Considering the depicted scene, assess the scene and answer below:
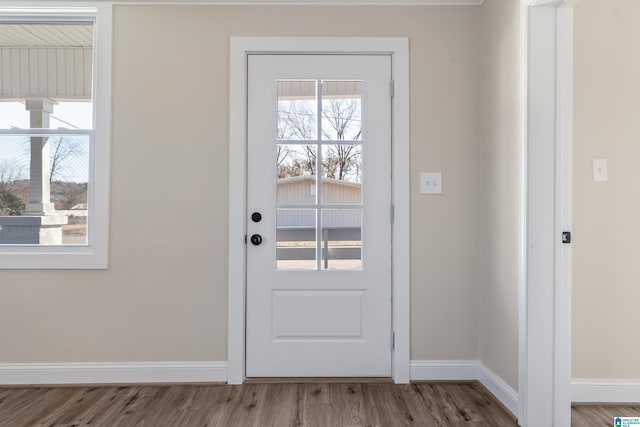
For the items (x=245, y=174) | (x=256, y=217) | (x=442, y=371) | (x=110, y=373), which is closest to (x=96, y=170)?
(x=245, y=174)

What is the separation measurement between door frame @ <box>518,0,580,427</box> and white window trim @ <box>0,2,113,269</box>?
7.50 feet

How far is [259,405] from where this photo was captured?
7.01 ft

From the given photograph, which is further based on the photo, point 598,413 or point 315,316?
point 315,316

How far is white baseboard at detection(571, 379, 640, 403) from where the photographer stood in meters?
2.19

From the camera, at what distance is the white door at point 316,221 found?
8.02 feet

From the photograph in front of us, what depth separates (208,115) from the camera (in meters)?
2.43

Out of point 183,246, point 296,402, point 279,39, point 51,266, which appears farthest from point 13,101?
point 296,402

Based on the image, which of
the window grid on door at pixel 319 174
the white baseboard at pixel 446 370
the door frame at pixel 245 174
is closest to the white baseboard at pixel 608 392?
the white baseboard at pixel 446 370

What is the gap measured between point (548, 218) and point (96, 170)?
244cm

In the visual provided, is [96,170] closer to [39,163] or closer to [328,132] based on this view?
[39,163]

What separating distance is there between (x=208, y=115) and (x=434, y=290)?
1.71 metres

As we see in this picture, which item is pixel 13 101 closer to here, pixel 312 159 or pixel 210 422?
pixel 312 159

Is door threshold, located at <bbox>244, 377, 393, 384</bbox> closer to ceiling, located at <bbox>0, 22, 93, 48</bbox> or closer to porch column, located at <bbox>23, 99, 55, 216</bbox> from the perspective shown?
porch column, located at <bbox>23, 99, 55, 216</bbox>

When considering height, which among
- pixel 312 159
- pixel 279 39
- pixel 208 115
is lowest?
pixel 312 159
